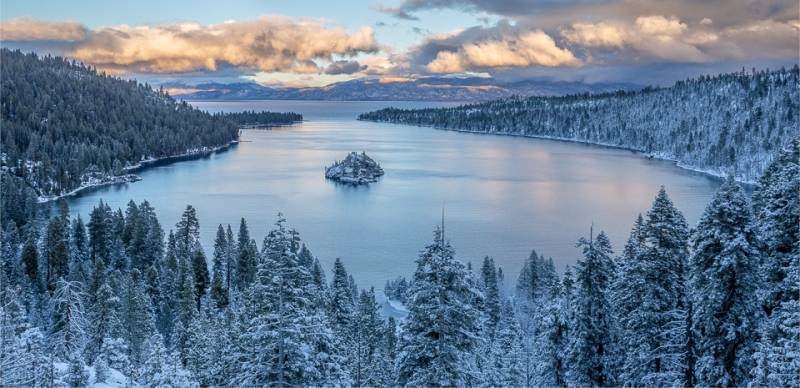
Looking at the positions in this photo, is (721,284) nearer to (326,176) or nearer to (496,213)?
(496,213)

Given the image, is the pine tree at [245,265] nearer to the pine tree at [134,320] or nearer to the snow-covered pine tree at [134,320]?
the snow-covered pine tree at [134,320]

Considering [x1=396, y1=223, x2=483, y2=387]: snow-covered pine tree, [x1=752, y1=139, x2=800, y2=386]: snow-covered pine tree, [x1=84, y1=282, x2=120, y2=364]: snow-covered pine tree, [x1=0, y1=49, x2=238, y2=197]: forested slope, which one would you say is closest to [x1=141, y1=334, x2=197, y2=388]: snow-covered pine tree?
[x1=396, y1=223, x2=483, y2=387]: snow-covered pine tree

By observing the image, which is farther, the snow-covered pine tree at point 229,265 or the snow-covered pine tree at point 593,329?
the snow-covered pine tree at point 229,265

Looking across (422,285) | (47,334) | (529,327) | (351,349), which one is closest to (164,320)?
(47,334)

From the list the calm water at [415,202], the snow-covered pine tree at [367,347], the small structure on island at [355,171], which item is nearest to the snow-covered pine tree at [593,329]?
the snow-covered pine tree at [367,347]

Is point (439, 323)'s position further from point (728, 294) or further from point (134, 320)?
point (134, 320)

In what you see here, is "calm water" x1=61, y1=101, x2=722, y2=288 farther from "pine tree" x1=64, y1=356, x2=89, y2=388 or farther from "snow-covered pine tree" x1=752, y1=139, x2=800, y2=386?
"snow-covered pine tree" x1=752, y1=139, x2=800, y2=386
